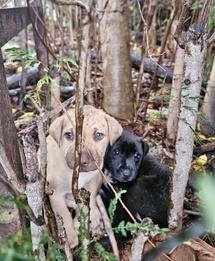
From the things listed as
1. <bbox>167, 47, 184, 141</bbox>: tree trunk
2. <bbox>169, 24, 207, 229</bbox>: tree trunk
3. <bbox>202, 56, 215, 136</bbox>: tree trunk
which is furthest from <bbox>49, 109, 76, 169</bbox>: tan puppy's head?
<bbox>202, 56, 215, 136</bbox>: tree trunk

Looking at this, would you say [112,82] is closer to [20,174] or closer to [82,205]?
[20,174]

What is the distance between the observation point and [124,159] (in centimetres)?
245

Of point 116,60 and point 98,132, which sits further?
point 116,60

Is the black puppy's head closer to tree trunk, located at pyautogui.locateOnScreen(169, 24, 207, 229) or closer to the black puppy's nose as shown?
the black puppy's nose

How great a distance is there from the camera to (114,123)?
2.30m

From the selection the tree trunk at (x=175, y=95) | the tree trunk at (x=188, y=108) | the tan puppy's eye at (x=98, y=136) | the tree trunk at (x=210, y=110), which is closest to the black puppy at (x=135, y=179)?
the tan puppy's eye at (x=98, y=136)

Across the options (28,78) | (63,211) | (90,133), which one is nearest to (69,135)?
(90,133)

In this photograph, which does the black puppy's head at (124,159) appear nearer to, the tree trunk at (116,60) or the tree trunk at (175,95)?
the tree trunk at (175,95)

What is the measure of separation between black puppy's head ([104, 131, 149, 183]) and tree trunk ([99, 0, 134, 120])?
0.98 meters

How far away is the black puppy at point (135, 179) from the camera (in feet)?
7.69

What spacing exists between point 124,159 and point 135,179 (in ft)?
0.59

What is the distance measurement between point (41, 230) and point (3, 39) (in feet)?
2.94

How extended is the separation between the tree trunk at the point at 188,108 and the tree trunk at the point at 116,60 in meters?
1.78

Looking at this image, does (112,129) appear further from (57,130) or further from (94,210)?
(94,210)
